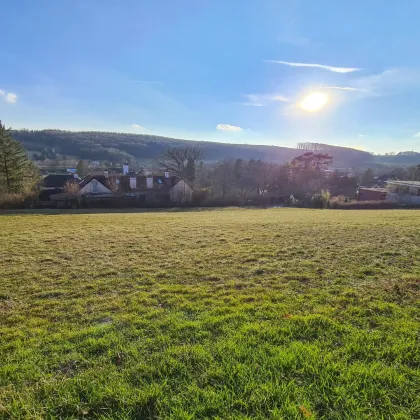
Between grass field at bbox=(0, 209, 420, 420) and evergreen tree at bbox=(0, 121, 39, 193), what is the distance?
96.0 feet

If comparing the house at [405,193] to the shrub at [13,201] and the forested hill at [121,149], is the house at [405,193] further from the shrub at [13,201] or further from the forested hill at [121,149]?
the forested hill at [121,149]

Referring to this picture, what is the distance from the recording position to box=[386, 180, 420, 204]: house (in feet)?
151

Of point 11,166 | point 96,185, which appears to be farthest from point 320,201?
point 11,166

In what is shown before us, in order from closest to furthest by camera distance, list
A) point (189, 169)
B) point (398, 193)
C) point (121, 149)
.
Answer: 1. point (398, 193)
2. point (189, 169)
3. point (121, 149)

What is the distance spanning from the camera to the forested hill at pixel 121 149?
125750 mm

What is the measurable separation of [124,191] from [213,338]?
133 ft

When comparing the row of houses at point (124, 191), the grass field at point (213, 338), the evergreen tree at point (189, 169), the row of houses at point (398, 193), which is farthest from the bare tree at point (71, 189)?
the row of houses at point (398, 193)

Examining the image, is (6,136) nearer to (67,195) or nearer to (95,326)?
(67,195)

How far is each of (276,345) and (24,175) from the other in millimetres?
37311

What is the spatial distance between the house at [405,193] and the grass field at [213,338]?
4875cm

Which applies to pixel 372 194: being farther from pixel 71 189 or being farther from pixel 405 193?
pixel 71 189

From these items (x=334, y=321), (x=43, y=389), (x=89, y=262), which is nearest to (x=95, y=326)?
(x=43, y=389)

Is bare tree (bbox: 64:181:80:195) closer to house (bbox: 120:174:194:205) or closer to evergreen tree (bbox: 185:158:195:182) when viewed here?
house (bbox: 120:174:194:205)

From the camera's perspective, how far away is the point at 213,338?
131 inches
